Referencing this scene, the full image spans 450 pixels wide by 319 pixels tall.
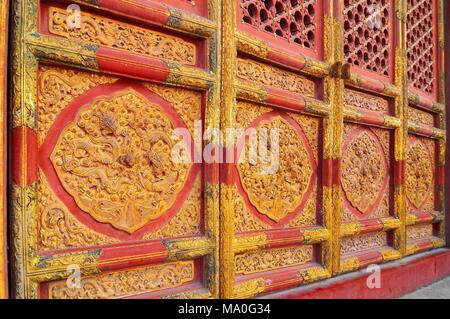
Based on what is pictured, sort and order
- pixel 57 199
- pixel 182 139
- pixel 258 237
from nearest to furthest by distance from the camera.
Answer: pixel 57 199 → pixel 182 139 → pixel 258 237

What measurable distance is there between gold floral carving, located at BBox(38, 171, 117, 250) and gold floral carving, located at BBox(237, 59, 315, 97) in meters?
1.30

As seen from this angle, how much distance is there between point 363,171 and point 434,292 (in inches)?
49.9

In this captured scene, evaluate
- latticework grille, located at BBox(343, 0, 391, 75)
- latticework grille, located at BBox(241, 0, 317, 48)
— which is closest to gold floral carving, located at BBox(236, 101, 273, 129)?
latticework grille, located at BBox(241, 0, 317, 48)

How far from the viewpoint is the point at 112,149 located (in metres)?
2.06

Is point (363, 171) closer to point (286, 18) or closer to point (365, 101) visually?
point (365, 101)

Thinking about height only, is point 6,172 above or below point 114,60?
below

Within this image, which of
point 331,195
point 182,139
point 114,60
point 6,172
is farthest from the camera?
point 331,195

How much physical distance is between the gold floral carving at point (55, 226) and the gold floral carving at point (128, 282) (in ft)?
0.57

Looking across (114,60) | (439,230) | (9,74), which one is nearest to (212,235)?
(114,60)

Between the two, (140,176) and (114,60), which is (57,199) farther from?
(114,60)

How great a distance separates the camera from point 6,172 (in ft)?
5.66

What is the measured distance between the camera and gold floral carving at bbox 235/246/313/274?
260 centimetres

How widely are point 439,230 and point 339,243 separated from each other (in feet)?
6.85

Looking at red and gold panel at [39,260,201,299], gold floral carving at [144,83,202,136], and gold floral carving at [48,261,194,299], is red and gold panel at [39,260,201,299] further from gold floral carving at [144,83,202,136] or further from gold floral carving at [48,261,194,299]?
gold floral carving at [144,83,202,136]
